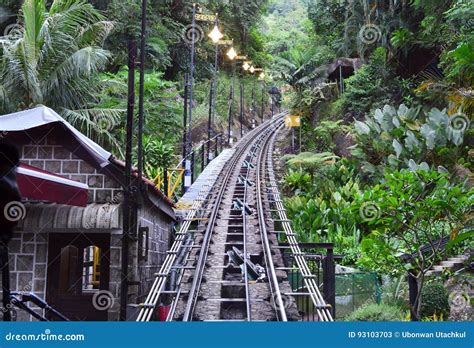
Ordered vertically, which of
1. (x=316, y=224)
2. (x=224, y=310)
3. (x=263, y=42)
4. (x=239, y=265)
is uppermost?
(x=263, y=42)

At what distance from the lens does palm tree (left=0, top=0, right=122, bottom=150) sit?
8102mm

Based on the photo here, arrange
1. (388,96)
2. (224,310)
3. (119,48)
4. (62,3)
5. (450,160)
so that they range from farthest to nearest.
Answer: (388,96), (119,48), (450,160), (62,3), (224,310)

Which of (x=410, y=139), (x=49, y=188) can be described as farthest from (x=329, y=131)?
(x=49, y=188)

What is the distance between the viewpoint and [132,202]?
6.14m

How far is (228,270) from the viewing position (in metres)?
7.20

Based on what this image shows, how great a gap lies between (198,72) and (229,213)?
1461cm

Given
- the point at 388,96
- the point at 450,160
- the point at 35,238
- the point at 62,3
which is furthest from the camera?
the point at 388,96

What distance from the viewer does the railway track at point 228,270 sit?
219 inches

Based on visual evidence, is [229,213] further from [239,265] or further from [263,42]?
[263,42]

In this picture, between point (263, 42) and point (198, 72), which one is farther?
point (263, 42)

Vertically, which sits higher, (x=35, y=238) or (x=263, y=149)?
(x=263, y=149)

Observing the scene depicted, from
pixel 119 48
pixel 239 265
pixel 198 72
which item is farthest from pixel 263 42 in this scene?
pixel 239 265

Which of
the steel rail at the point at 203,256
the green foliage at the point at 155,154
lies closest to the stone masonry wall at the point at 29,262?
the steel rail at the point at 203,256

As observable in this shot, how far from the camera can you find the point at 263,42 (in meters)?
39.1
